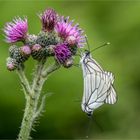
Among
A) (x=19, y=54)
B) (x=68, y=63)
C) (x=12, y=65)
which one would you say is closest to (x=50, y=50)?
(x=68, y=63)

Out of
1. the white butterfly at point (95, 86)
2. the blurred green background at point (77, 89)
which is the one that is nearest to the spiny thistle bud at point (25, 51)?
the white butterfly at point (95, 86)

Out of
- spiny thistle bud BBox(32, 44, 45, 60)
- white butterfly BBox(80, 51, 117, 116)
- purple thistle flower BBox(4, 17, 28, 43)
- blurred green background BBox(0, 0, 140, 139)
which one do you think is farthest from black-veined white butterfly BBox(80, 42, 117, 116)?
blurred green background BBox(0, 0, 140, 139)

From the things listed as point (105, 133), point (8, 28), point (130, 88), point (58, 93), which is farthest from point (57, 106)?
point (8, 28)

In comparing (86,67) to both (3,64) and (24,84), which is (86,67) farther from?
(3,64)

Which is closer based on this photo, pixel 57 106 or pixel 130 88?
pixel 57 106

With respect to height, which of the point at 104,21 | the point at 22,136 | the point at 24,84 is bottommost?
the point at 22,136

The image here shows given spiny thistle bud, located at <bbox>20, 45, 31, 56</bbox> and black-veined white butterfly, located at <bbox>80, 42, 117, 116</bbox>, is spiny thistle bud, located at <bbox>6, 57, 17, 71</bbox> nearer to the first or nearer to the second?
spiny thistle bud, located at <bbox>20, 45, 31, 56</bbox>

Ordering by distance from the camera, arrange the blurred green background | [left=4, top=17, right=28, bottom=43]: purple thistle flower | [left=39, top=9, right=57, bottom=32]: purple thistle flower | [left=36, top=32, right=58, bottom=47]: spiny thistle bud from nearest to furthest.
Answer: [left=36, top=32, right=58, bottom=47]: spiny thistle bud < [left=39, top=9, right=57, bottom=32]: purple thistle flower < [left=4, top=17, right=28, bottom=43]: purple thistle flower < the blurred green background
